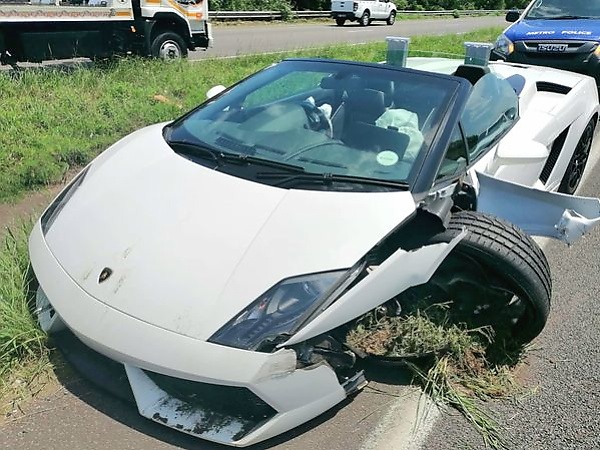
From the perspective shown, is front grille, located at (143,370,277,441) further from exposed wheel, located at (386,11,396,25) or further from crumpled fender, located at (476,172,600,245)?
exposed wheel, located at (386,11,396,25)

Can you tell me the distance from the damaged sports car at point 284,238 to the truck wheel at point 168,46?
7.25m

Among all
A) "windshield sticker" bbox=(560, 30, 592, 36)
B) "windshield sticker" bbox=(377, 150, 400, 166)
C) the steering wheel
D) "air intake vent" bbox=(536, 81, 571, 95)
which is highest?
the steering wheel

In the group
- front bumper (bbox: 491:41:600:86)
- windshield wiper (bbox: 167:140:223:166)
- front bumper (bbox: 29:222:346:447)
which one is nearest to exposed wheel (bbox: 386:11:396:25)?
front bumper (bbox: 491:41:600:86)

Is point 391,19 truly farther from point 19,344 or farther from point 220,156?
point 19,344

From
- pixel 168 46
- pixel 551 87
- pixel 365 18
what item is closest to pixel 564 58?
pixel 551 87

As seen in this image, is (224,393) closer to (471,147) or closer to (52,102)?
(471,147)

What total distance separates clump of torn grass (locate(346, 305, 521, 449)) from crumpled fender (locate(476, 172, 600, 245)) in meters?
0.61

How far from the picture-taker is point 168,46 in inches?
412

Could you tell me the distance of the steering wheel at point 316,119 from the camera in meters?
3.21

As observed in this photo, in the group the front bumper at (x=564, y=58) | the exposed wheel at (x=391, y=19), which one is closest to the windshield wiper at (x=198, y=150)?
the front bumper at (x=564, y=58)

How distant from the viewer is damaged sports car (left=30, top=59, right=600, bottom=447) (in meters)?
2.27

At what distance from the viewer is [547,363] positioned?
310 centimetres

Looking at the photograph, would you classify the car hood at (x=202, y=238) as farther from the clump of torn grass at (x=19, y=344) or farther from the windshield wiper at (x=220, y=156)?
the clump of torn grass at (x=19, y=344)

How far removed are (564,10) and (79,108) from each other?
7.18m
